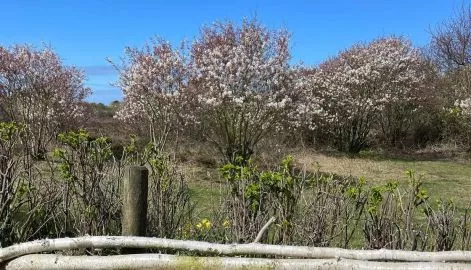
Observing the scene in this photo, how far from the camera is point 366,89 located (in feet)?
Answer: 72.1

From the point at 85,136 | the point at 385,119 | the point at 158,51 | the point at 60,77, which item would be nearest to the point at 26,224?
the point at 85,136

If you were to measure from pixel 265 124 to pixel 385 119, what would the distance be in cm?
1123

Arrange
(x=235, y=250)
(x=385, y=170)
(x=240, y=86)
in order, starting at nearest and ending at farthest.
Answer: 1. (x=235, y=250)
2. (x=240, y=86)
3. (x=385, y=170)

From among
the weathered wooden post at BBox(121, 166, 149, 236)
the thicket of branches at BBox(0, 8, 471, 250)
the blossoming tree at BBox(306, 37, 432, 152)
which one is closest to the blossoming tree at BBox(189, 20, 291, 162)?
the thicket of branches at BBox(0, 8, 471, 250)

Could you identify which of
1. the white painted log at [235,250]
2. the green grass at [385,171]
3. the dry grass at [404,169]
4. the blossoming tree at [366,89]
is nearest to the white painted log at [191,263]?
the white painted log at [235,250]

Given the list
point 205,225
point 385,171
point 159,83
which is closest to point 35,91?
point 159,83

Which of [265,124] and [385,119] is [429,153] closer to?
[385,119]

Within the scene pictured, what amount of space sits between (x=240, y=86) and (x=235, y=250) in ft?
35.1

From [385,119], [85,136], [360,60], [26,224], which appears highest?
[360,60]

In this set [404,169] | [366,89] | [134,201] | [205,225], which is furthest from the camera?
[366,89]

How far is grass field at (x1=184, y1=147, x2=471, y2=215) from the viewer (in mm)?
11655

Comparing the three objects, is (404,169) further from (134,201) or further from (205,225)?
(134,201)

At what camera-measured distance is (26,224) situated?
4.14m

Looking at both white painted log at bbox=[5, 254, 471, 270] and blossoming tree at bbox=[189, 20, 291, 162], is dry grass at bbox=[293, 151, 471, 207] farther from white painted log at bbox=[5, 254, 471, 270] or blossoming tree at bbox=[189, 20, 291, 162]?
white painted log at bbox=[5, 254, 471, 270]
